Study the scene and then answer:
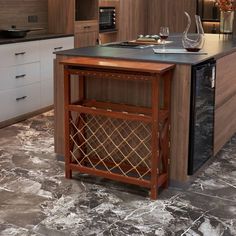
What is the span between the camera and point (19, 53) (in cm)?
523

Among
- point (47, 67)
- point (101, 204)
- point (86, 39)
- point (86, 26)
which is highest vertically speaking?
point (86, 26)

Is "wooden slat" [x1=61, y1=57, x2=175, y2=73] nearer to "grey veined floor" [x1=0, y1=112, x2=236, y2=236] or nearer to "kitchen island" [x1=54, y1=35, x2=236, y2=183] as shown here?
"kitchen island" [x1=54, y1=35, x2=236, y2=183]

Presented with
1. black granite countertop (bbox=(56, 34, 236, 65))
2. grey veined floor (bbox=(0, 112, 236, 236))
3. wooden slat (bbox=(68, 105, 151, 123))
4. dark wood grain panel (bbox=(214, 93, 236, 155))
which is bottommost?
grey veined floor (bbox=(0, 112, 236, 236))

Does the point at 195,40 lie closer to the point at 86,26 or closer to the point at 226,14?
the point at 226,14

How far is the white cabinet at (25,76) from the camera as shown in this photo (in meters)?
5.08

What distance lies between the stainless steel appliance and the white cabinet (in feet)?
7.77

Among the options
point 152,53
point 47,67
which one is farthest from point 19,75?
point 152,53

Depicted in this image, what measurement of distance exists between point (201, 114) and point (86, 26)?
140 inches

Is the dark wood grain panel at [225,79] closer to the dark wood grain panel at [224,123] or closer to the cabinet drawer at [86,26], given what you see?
the dark wood grain panel at [224,123]

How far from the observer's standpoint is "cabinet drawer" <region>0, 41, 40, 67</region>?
5.02 m

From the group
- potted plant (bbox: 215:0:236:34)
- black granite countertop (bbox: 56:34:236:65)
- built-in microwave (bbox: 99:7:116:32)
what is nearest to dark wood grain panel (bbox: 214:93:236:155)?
black granite countertop (bbox: 56:34:236:65)

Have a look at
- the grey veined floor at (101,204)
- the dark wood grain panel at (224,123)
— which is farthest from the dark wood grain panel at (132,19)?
the grey veined floor at (101,204)

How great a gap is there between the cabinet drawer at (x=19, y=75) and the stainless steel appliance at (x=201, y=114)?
2.38m

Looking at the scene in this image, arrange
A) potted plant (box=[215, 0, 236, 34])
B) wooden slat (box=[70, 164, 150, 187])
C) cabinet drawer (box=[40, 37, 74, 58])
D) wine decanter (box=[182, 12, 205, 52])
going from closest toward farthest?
1. wooden slat (box=[70, 164, 150, 187])
2. wine decanter (box=[182, 12, 205, 52])
3. potted plant (box=[215, 0, 236, 34])
4. cabinet drawer (box=[40, 37, 74, 58])
